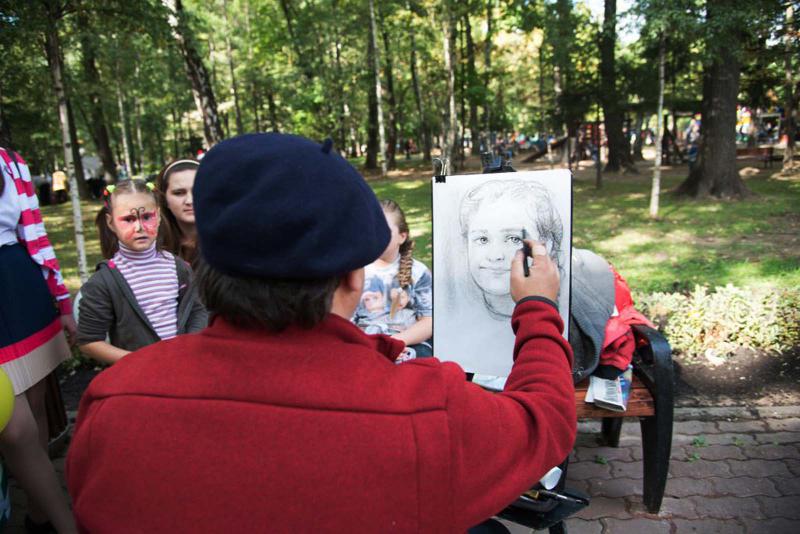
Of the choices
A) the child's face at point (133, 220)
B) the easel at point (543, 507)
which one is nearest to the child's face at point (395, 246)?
the child's face at point (133, 220)

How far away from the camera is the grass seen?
6.16 metres

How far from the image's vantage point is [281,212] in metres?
0.85

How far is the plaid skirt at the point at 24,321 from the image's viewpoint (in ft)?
7.27

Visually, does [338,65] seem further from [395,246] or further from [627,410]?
[627,410]

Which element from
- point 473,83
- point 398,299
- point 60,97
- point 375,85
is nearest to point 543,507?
point 398,299

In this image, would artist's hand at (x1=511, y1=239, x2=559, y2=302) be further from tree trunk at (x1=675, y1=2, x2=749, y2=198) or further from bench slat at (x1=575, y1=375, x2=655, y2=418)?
tree trunk at (x1=675, y1=2, x2=749, y2=198)

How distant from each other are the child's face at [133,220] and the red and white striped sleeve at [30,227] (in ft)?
0.92

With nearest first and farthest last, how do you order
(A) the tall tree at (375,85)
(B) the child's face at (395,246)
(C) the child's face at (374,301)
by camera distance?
(B) the child's face at (395,246), (C) the child's face at (374,301), (A) the tall tree at (375,85)

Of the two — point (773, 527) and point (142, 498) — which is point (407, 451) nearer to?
point (142, 498)

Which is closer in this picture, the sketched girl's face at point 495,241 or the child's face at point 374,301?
the sketched girl's face at point 495,241

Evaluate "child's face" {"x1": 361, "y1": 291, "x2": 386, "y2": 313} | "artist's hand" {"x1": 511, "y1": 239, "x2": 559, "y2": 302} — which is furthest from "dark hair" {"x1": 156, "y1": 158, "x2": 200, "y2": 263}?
"artist's hand" {"x1": 511, "y1": 239, "x2": 559, "y2": 302}

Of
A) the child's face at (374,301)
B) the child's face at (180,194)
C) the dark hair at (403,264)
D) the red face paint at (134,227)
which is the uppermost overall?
the child's face at (180,194)

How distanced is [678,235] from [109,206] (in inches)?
330

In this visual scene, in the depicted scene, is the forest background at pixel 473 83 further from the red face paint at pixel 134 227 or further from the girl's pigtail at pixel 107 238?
the red face paint at pixel 134 227
